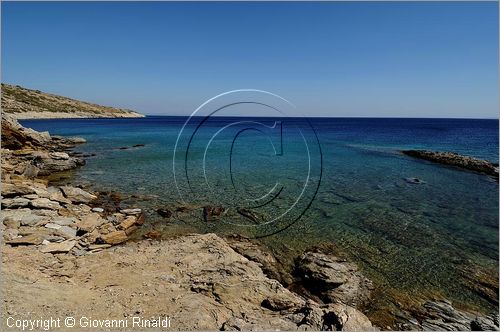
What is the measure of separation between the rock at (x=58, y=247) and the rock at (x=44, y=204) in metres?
4.36

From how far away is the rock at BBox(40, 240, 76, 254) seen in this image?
11.0 meters

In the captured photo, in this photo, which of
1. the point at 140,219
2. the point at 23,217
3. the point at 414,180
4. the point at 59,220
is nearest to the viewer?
the point at 23,217

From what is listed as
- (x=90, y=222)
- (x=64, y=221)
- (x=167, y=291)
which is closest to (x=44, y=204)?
(x=64, y=221)

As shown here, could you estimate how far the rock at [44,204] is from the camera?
1464 cm

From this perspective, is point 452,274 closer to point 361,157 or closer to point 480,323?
point 480,323

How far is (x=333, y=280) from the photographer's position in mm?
10727

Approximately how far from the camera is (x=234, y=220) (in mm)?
16703

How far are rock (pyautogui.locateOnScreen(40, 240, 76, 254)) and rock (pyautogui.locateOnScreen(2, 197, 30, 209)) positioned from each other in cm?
467

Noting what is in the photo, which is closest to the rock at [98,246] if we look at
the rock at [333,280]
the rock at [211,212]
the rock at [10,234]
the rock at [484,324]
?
the rock at [10,234]

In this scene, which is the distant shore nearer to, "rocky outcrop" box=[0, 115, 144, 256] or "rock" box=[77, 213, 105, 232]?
"rocky outcrop" box=[0, 115, 144, 256]

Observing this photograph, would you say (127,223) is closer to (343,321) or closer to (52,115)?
(343,321)

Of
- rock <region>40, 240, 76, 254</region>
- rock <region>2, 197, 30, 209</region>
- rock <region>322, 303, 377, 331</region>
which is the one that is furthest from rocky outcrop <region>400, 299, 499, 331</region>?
rock <region>2, 197, 30, 209</region>

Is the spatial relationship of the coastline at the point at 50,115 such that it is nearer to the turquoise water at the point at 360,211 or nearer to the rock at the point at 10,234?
the turquoise water at the point at 360,211

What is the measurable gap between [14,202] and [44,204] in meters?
1.22
